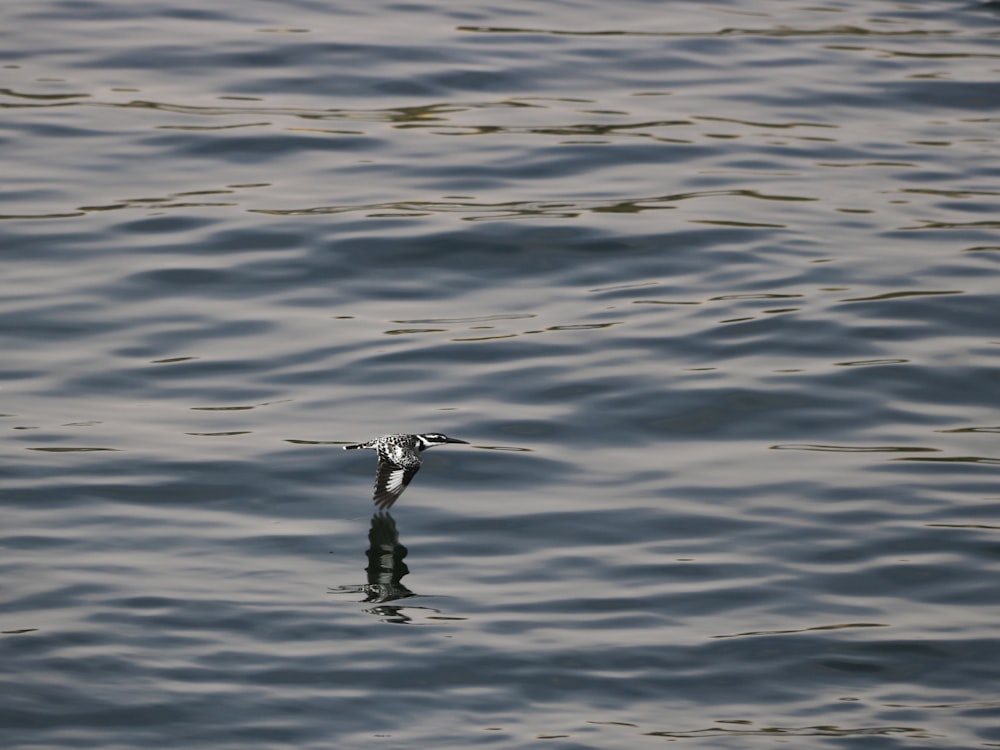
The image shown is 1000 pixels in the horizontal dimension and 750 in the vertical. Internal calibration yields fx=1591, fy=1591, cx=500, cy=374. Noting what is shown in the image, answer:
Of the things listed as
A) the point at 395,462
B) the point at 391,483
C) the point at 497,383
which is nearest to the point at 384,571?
the point at 391,483

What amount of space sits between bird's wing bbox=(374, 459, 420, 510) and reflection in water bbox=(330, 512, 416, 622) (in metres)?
0.30

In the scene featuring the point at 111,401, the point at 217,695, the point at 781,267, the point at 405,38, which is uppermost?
the point at 405,38

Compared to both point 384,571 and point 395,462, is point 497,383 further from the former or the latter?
point 384,571

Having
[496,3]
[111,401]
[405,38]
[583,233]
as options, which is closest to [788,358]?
[583,233]

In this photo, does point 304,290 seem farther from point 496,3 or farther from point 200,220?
point 496,3

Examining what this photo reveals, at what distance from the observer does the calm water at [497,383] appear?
7586 millimetres

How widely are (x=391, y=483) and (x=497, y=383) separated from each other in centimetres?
238

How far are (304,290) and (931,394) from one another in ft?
15.6

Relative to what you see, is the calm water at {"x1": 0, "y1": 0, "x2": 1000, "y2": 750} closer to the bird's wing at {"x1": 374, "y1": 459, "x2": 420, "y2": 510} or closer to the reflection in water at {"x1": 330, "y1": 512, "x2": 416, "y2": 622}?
the reflection in water at {"x1": 330, "y1": 512, "x2": 416, "y2": 622}

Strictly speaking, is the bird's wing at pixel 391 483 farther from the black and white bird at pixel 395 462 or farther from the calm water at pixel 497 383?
the calm water at pixel 497 383

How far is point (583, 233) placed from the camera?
43.0 feet

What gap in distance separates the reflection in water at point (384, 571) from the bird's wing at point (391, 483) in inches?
11.7

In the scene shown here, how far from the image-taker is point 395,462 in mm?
8492

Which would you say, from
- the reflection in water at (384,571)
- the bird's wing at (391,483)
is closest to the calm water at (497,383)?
the reflection in water at (384,571)
